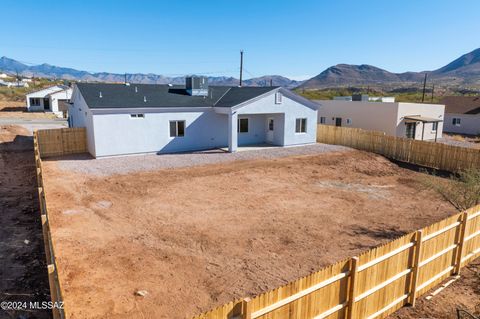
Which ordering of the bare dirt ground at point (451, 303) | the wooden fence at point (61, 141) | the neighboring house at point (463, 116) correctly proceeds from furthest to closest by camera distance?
the neighboring house at point (463, 116), the wooden fence at point (61, 141), the bare dirt ground at point (451, 303)

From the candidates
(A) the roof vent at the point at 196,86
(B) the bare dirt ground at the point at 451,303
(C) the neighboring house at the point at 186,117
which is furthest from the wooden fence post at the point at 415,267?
(A) the roof vent at the point at 196,86

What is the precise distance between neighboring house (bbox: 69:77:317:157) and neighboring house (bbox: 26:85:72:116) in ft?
95.1

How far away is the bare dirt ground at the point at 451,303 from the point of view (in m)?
6.88

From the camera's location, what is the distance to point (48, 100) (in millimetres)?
55281

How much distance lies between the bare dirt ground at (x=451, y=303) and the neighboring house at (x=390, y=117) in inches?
917

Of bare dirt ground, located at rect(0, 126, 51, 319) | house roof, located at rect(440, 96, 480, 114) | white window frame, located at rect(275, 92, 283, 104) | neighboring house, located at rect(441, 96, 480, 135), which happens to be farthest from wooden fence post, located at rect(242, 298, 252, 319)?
house roof, located at rect(440, 96, 480, 114)

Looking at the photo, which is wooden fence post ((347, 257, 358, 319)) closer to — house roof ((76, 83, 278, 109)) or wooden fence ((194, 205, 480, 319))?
wooden fence ((194, 205, 480, 319))

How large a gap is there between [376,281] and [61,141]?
72.8 ft

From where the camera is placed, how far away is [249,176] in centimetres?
1873

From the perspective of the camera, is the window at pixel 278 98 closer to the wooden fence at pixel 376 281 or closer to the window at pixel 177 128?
the window at pixel 177 128

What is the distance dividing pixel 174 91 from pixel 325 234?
19.7 meters

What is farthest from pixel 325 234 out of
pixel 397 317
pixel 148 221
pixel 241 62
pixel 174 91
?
pixel 241 62

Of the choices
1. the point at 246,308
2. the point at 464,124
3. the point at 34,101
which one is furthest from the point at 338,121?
the point at 34,101

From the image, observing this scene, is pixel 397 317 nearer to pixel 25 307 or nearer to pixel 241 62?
pixel 25 307
